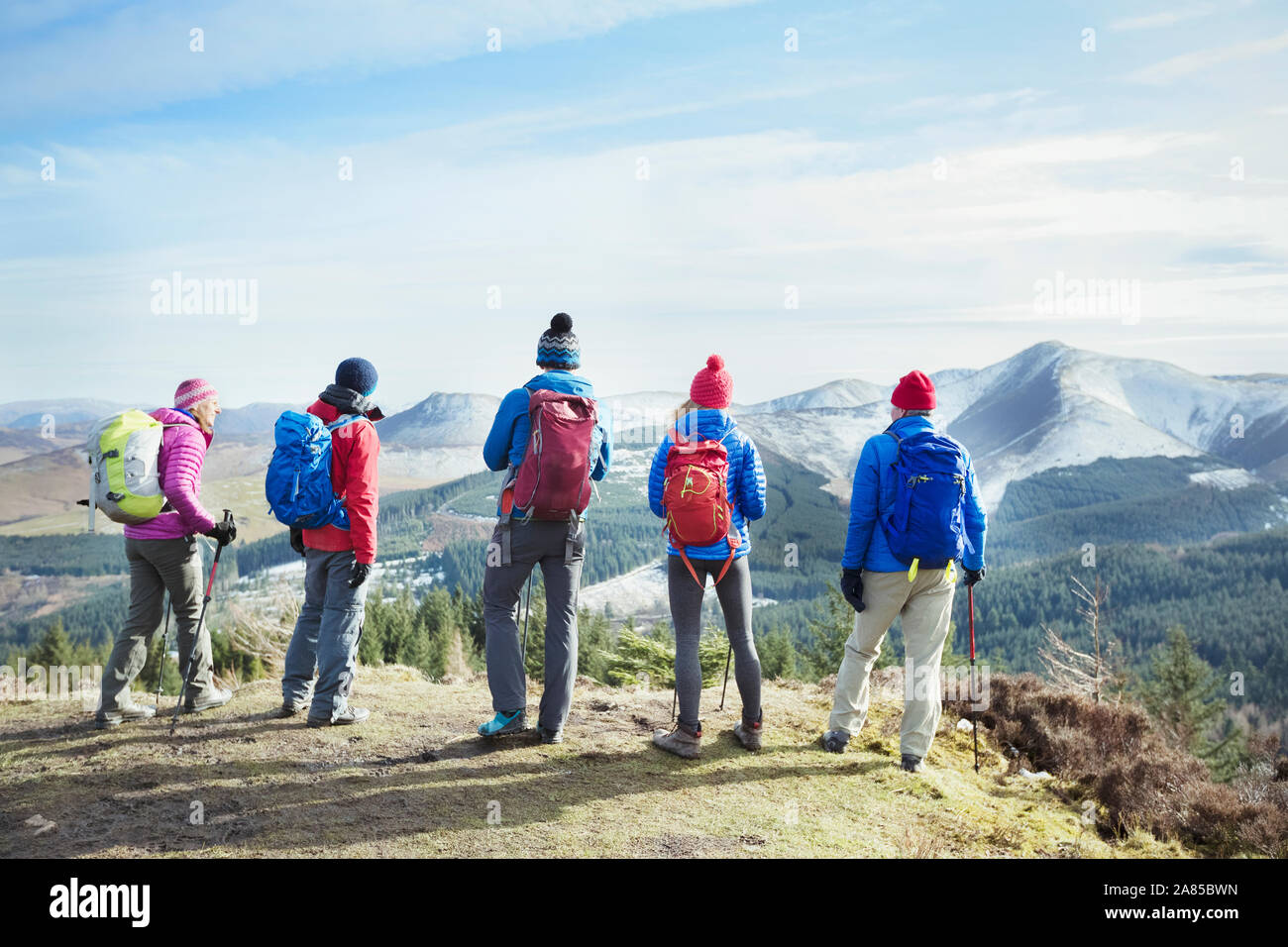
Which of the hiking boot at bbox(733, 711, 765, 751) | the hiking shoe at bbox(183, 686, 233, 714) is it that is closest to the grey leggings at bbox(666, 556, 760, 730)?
the hiking boot at bbox(733, 711, 765, 751)

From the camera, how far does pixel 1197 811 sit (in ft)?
24.2

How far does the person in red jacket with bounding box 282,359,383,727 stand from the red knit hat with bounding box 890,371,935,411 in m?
4.27

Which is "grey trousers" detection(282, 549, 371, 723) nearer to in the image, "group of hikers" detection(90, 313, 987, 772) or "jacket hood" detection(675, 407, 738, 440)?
"group of hikers" detection(90, 313, 987, 772)

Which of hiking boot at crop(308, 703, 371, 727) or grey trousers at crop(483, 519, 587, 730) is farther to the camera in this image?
hiking boot at crop(308, 703, 371, 727)

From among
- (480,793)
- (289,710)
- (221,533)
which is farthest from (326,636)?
(480,793)

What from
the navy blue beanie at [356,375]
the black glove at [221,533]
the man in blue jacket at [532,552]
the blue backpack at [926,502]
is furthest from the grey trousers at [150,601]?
the blue backpack at [926,502]

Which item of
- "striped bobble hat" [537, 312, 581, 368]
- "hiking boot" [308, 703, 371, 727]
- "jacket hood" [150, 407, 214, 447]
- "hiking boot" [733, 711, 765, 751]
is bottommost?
"hiking boot" [733, 711, 765, 751]

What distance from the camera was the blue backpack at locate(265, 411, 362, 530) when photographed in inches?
258

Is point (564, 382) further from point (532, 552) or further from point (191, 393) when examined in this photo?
point (191, 393)

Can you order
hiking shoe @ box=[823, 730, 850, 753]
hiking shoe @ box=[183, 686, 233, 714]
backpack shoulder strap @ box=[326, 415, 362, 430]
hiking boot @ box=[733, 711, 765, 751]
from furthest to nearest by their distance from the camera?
1. hiking shoe @ box=[183, 686, 233, 714]
2. hiking shoe @ box=[823, 730, 850, 753]
3. hiking boot @ box=[733, 711, 765, 751]
4. backpack shoulder strap @ box=[326, 415, 362, 430]

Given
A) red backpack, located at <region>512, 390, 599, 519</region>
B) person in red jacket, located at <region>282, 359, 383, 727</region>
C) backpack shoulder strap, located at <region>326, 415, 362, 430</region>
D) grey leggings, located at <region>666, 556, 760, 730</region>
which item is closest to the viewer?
red backpack, located at <region>512, 390, 599, 519</region>

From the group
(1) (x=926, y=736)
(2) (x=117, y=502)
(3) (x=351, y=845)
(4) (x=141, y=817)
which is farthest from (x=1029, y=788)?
(2) (x=117, y=502)

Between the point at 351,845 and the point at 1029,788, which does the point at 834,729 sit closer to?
the point at 1029,788
